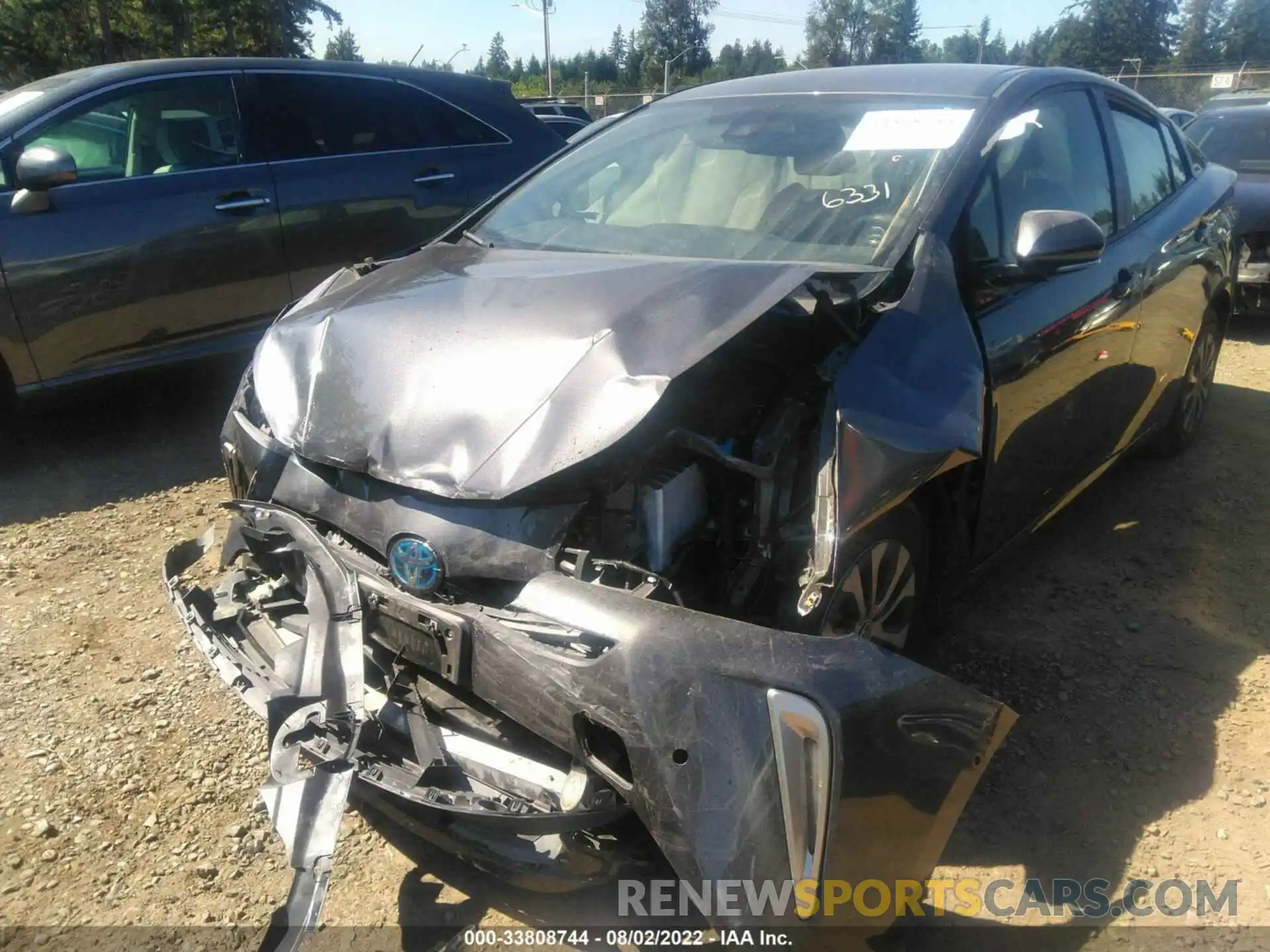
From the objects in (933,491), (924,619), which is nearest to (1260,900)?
(924,619)

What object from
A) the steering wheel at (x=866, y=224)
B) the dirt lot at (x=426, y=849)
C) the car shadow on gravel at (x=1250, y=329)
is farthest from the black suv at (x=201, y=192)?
the car shadow on gravel at (x=1250, y=329)

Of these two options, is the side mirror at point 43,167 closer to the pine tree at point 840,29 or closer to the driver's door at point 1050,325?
the driver's door at point 1050,325

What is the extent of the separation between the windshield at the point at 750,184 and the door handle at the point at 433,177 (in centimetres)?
208

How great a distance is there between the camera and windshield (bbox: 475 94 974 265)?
107 inches

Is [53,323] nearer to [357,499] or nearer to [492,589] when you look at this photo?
[357,499]

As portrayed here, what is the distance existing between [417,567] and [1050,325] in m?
1.99

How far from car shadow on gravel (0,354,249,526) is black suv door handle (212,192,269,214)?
0.72 m

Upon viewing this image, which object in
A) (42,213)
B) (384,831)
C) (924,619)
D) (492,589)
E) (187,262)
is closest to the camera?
(492,589)

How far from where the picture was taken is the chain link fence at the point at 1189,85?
26047 millimetres

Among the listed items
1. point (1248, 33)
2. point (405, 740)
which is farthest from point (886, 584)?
point (1248, 33)

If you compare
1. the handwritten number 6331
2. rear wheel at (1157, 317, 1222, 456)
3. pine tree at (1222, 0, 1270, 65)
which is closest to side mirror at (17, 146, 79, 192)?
the handwritten number 6331

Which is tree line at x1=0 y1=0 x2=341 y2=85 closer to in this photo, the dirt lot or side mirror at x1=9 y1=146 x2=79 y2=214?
side mirror at x1=9 y1=146 x2=79 y2=214

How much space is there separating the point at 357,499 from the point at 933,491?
143 centimetres

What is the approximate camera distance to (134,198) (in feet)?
14.4
